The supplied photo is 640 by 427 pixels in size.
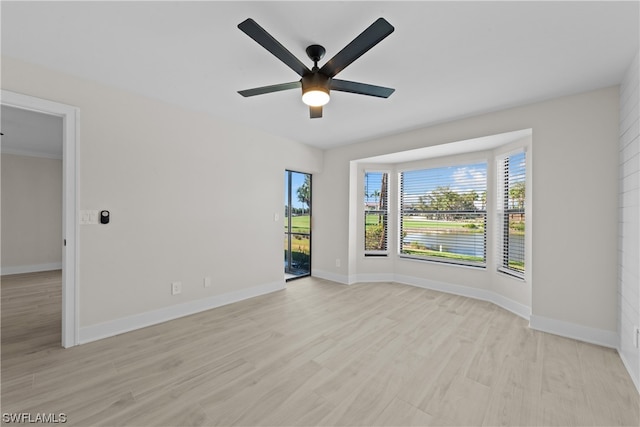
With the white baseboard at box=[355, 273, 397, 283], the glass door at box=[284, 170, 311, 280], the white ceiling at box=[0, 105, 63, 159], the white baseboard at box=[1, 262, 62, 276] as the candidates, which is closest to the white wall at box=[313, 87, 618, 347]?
the white baseboard at box=[355, 273, 397, 283]

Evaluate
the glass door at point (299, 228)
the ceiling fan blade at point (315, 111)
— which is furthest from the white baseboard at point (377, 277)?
the ceiling fan blade at point (315, 111)

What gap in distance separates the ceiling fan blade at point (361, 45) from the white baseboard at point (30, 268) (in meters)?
7.63

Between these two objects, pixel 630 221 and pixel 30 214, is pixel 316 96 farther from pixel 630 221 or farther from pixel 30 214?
pixel 30 214

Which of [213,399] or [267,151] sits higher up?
[267,151]

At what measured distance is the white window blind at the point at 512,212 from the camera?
3.57 meters

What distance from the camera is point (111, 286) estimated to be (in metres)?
2.82

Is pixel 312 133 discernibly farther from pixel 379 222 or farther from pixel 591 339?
pixel 591 339

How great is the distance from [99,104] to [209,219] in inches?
65.6

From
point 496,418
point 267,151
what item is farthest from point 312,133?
point 496,418

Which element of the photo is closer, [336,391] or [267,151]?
[336,391]

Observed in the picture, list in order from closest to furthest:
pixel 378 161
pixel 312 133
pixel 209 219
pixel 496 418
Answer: pixel 496 418
pixel 209 219
pixel 312 133
pixel 378 161

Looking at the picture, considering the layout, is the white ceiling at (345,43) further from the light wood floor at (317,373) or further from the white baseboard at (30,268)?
the white baseboard at (30,268)

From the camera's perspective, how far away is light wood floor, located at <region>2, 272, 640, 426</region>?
1.75 m

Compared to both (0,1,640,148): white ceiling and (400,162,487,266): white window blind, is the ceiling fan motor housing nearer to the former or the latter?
(0,1,640,148): white ceiling
